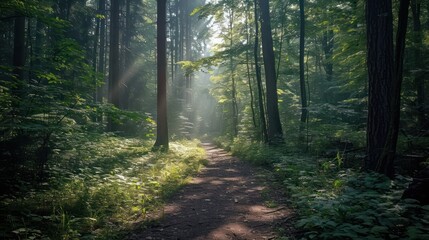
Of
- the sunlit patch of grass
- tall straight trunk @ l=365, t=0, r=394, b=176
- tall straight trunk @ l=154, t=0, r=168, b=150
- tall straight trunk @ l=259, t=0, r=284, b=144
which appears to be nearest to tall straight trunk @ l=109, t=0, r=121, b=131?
tall straight trunk @ l=154, t=0, r=168, b=150

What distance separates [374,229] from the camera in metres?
3.10

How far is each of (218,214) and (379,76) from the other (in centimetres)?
475

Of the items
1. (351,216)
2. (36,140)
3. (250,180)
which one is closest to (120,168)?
(36,140)

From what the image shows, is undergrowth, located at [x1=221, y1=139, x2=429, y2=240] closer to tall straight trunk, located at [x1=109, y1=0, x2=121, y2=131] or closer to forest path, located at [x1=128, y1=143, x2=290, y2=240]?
forest path, located at [x1=128, y1=143, x2=290, y2=240]

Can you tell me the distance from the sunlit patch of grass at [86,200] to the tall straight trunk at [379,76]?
16.7ft

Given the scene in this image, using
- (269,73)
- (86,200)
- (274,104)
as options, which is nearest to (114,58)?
(269,73)

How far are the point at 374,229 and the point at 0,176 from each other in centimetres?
656

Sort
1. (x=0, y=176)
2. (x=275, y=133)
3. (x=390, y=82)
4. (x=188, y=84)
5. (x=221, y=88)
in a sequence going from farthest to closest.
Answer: (x=188, y=84) → (x=221, y=88) → (x=275, y=133) → (x=390, y=82) → (x=0, y=176)

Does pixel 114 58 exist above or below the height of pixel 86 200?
above

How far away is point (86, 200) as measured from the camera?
479 centimetres

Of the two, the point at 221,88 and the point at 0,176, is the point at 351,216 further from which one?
the point at 221,88

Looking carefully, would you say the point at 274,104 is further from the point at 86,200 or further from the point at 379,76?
the point at 86,200

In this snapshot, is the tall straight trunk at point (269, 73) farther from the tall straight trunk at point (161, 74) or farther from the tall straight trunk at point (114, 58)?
the tall straight trunk at point (114, 58)

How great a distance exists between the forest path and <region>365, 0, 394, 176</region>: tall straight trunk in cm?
262
